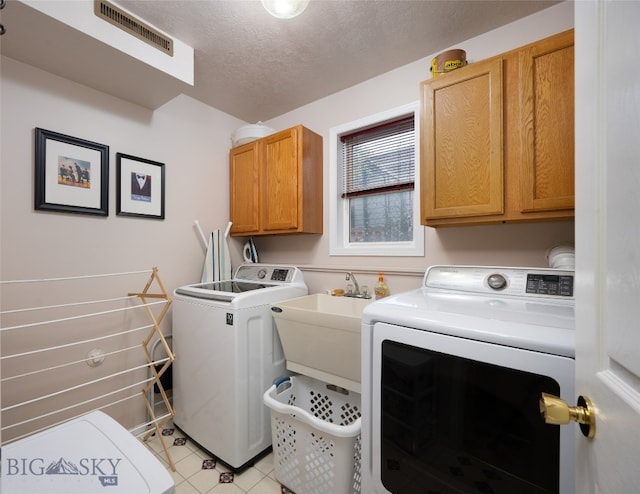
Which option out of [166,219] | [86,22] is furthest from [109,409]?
[86,22]

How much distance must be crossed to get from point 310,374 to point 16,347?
1628 millimetres

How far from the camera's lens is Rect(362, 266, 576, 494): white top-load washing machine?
777mm

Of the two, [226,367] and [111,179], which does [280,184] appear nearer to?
[111,179]

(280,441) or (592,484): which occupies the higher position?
(592,484)

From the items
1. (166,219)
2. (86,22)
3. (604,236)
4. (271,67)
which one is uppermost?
(271,67)

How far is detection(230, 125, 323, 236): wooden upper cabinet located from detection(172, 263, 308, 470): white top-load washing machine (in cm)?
62

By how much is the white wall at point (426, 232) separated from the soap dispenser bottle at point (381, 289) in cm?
5

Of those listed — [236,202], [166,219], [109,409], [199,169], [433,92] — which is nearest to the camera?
[433,92]

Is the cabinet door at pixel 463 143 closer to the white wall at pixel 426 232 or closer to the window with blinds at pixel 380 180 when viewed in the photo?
the white wall at pixel 426 232

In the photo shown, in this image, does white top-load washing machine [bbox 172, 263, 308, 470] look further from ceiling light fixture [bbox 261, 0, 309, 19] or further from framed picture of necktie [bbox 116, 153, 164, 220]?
ceiling light fixture [bbox 261, 0, 309, 19]

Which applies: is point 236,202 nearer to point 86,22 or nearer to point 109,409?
point 86,22

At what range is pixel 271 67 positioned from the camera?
77.3 inches

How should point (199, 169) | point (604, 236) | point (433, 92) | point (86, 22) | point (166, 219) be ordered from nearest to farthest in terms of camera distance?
1. point (604, 236)
2. point (86, 22)
3. point (433, 92)
4. point (166, 219)
5. point (199, 169)

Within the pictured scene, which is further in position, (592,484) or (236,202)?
(236,202)
